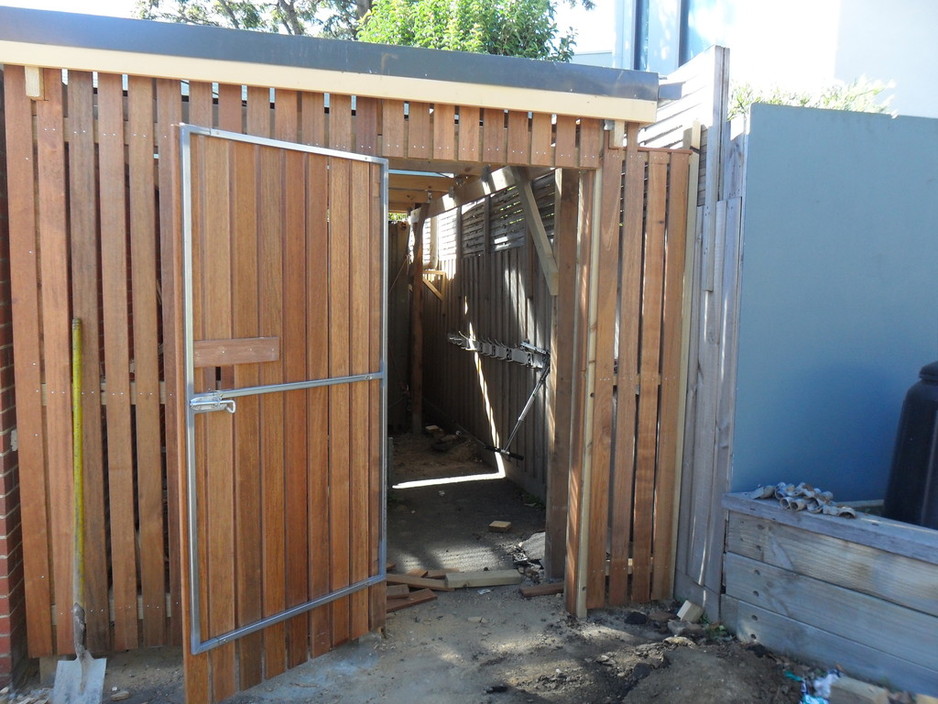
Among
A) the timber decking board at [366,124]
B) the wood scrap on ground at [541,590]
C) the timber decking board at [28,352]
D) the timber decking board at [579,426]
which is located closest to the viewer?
the timber decking board at [28,352]

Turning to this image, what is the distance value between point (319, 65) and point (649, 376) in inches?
85.3

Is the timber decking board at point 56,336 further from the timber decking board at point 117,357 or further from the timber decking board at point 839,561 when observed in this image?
the timber decking board at point 839,561

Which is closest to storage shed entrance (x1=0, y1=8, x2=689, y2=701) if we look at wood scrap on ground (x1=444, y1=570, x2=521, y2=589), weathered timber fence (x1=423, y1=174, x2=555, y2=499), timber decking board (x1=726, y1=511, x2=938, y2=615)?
wood scrap on ground (x1=444, y1=570, x2=521, y2=589)

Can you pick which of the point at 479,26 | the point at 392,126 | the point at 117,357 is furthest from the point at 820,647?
the point at 479,26

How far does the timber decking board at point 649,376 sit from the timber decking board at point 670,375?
36 mm

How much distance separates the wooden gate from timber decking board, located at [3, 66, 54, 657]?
2.69 feet

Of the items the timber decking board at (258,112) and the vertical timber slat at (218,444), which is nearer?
the vertical timber slat at (218,444)

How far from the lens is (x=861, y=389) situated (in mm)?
3508

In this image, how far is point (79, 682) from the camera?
284 centimetres

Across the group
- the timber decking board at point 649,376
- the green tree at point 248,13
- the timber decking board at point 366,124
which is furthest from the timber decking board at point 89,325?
the green tree at point 248,13

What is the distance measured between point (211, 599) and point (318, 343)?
3.51ft

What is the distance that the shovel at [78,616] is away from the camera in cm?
283

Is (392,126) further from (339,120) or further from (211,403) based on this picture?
(211,403)

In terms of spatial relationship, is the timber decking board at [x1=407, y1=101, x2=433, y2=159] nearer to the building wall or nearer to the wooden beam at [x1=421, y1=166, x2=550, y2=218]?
the wooden beam at [x1=421, y1=166, x2=550, y2=218]
